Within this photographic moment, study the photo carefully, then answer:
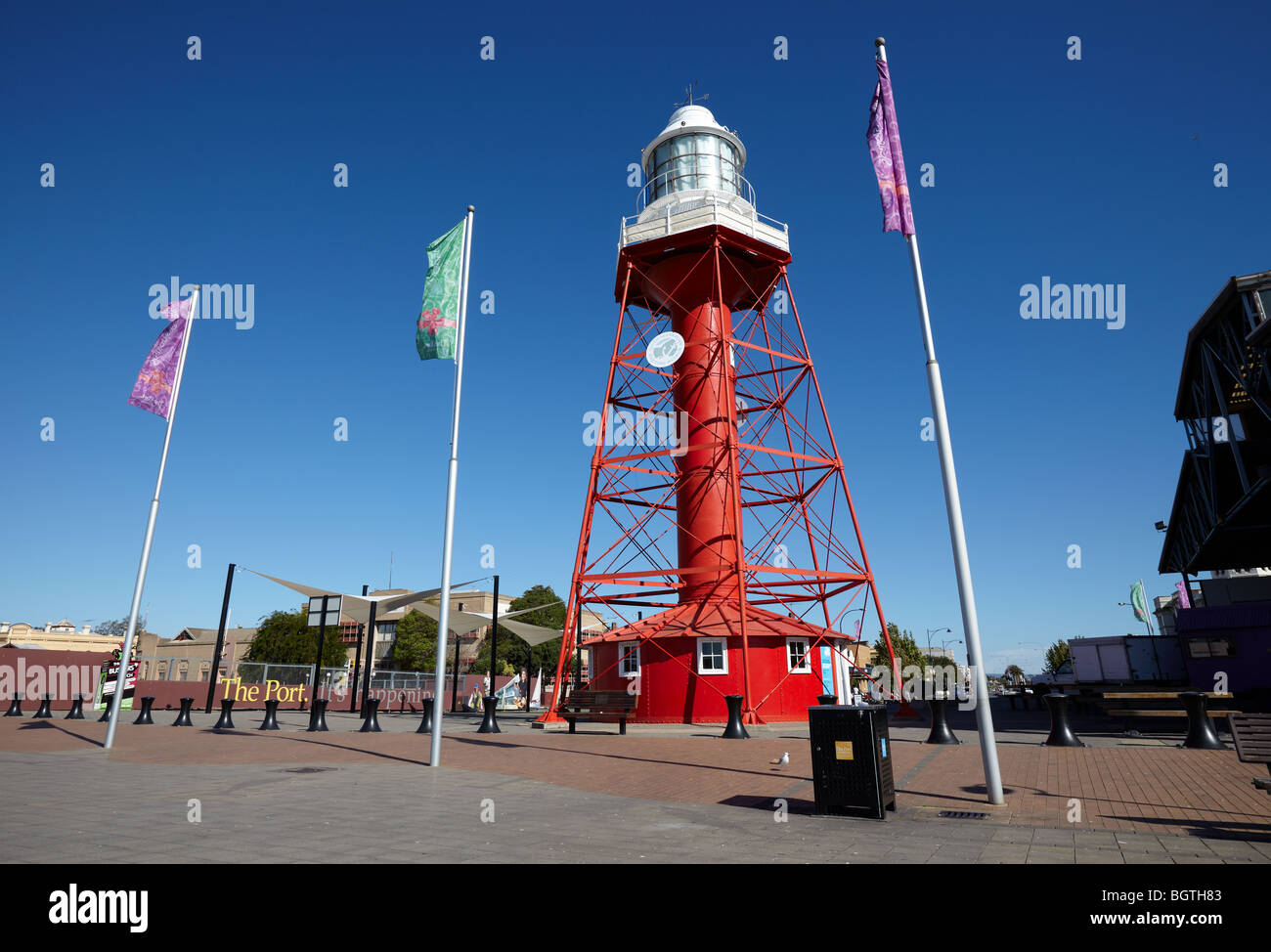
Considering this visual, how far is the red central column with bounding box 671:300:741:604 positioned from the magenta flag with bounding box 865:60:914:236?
1039 cm

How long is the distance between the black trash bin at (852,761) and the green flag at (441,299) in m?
9.69

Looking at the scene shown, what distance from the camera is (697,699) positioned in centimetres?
1927

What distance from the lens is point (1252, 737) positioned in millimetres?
7227

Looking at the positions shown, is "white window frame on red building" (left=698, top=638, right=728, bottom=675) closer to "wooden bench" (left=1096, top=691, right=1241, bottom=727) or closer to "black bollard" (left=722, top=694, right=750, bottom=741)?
"black bollard" (left=722, top=694, right=750, bottom=741)

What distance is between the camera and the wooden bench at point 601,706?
17.8 meters

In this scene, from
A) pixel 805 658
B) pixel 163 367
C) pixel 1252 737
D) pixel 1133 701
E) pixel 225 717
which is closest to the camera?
pixel 1252 737

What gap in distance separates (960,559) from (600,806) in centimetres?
513

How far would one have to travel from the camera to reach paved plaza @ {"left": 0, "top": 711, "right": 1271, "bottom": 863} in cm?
542

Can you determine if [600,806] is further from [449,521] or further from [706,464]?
[706,464]

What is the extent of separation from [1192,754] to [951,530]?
7522 mm

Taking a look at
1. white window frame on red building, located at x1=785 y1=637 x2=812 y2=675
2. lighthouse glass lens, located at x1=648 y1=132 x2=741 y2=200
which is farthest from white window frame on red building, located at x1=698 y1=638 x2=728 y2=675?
lighthouse glass lens, located at x1=648 y1=132 x2=741 y2=200

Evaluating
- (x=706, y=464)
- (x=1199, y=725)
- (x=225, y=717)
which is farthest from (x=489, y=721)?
(x=1199, y=725)
